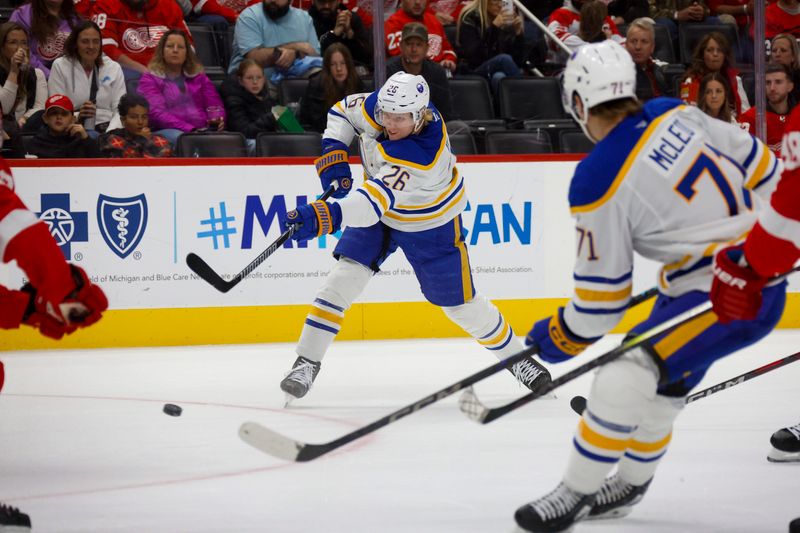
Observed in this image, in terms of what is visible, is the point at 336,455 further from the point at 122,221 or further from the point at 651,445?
the point at 122,221

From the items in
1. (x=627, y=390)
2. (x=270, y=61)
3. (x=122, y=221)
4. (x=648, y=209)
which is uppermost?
(x=648, y=209)

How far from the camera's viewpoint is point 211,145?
5.88 meters

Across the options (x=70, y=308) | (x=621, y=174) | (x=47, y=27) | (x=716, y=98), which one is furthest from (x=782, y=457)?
(x=47, y=27)

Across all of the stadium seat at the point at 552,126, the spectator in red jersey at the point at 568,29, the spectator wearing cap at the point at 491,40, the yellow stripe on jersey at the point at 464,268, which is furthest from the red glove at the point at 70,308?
the spectator in red jersey at the point at 568,29

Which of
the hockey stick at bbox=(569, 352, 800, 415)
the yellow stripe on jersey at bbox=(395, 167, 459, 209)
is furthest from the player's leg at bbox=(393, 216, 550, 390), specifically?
the hockey stick at bbox=(569, 352, 800, 415)

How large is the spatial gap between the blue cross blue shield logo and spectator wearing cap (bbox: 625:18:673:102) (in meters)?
2.86

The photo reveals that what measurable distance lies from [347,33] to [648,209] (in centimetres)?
406

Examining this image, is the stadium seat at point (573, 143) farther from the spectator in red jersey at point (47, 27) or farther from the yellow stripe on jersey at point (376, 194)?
the spectator in red jersey at point (47, 27)

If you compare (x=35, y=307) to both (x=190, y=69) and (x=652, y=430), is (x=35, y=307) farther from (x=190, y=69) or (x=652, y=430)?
(x=190, y=69)

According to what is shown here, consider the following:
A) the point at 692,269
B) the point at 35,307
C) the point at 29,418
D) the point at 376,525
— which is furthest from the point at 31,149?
the point at 692,269

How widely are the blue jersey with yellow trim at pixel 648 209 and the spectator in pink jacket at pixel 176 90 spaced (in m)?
3.96

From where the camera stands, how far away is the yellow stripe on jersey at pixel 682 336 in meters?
2.28

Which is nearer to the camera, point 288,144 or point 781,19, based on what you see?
point 288,144

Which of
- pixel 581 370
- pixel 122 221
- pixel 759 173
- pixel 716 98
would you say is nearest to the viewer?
pixel 581 370
